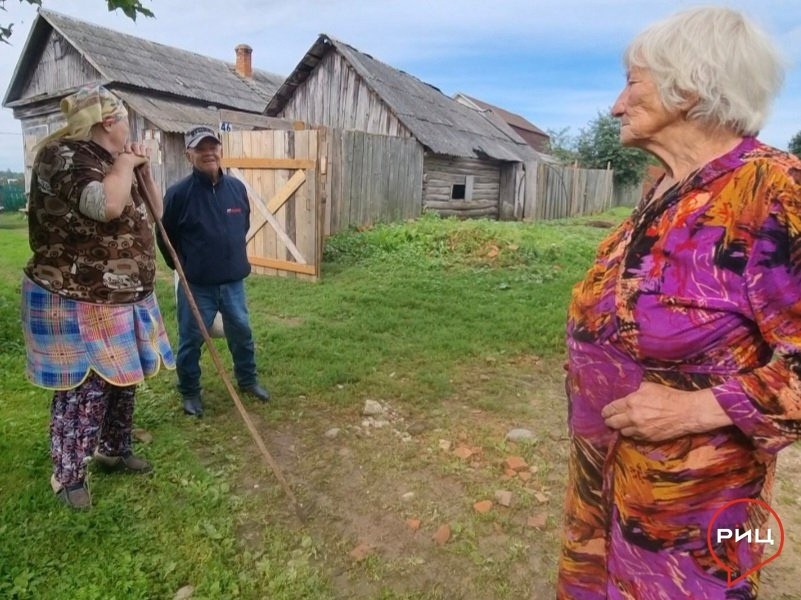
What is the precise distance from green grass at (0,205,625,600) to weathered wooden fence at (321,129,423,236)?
60.0 inches

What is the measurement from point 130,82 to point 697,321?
17.5 meters

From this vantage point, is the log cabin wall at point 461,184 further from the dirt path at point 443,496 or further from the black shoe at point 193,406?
the black shoe at point 193,406

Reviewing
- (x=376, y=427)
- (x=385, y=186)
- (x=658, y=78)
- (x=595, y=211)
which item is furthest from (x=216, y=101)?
(x=658, y=78)

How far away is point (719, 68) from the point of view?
1213 mm

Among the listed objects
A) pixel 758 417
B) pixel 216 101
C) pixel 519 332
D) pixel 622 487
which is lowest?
pixel 519 332

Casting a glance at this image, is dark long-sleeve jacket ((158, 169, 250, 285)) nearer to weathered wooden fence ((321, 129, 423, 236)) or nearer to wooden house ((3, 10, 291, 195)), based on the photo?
weathered wooden fence ((321, 129, 423, 236))

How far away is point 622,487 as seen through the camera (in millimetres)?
1404

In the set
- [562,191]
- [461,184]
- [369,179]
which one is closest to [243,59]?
[461,184]

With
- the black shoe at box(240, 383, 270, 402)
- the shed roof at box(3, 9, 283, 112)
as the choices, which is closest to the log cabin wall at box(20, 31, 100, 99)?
the shed roof at box(3, 9, 283, 112)

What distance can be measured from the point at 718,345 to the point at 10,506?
3106 mm

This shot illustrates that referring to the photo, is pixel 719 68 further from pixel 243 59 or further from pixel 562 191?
pixel 243 59

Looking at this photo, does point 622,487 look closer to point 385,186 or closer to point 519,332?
point 519,332

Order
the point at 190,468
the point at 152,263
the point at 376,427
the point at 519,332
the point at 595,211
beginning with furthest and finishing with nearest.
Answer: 1. the point at 595,211
2. the point at 519,332
3. the point at 376,427
4. the point at 190,468
5. the point at 152,263

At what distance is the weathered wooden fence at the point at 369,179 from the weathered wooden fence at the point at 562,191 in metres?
6.21
